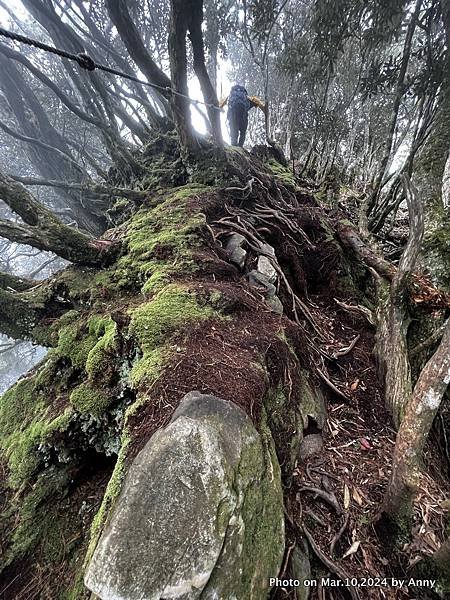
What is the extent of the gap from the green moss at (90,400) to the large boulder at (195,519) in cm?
62

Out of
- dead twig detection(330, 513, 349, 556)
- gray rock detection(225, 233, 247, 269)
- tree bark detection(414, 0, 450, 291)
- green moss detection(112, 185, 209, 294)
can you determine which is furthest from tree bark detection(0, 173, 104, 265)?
tree bark detection(414, 0, 450, 291)

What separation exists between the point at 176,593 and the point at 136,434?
65 cm

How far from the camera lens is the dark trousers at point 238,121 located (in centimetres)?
701

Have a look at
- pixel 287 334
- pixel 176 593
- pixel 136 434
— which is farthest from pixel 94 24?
pixel 176 593

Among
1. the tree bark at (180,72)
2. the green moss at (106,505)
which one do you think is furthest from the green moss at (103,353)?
the tree bark at (180,72)

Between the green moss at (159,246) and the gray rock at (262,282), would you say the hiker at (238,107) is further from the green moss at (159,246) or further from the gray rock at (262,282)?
the gray rock at (262,282)

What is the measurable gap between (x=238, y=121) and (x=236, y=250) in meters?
4.65

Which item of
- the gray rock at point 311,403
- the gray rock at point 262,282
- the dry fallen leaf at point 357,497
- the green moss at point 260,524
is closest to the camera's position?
the green moss at point 260,524

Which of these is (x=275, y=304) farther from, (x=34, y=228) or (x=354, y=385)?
(x=34, y=228)

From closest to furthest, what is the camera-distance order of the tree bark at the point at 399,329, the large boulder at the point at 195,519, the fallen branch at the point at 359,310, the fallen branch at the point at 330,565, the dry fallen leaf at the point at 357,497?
the large boulder at the point at 195,519 < the fallen branch at the point at 330,565 < the dry fallen leaf at the point at 357,497 < the tree bark at the point at 399,329 < the fallen branch at the point at 359,310

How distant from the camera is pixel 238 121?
23.4 ft

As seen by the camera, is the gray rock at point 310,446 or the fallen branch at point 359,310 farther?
the fallen branch at point 359,310

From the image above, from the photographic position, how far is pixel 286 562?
1.70 m

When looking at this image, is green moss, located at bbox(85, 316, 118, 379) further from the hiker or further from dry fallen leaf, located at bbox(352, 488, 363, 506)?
the hiker
